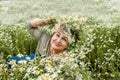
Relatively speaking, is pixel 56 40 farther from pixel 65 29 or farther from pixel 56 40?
pixel 65 29

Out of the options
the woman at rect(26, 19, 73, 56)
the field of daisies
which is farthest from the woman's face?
the field of daisies

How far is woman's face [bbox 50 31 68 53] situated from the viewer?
14.5 ft

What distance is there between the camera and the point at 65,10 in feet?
47.2

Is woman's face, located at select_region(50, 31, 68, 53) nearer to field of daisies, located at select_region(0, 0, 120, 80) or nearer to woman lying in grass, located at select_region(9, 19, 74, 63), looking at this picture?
woman lying in grass, located at select_region(9, 19, 74, 63)

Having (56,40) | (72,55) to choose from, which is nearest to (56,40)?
(56,40)

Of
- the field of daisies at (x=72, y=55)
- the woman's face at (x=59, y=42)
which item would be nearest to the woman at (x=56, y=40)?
the woman's face at (x=59, y=42)

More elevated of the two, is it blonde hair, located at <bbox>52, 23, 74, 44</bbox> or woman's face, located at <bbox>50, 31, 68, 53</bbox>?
blonde hair, located at <bbox>52, 23, 74, 44</bbox>

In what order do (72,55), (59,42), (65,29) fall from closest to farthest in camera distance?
(72,55)
(59,42)
(65,29)

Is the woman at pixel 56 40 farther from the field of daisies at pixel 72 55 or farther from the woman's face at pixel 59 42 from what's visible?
the field of daisies at pixel 72 55

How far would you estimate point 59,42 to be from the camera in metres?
4.43

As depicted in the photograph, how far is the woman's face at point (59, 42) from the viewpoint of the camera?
4430mm

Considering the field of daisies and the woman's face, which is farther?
the woman's face

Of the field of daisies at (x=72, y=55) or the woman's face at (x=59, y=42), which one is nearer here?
the field of daisies at (x=72, y=55)

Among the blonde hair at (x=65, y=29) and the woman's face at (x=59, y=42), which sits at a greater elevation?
the blonde hair at (x=65, y=29)
